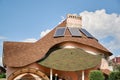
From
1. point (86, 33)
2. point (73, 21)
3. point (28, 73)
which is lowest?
point (28, 73)

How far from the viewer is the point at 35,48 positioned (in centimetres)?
3922

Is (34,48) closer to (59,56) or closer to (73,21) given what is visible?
(59,56)

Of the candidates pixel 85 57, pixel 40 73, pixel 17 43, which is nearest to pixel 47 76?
pixel 40 73

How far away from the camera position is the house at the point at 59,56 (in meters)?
Result: 35.2

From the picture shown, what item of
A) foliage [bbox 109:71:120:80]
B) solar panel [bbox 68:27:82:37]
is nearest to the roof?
solar panel [bbox 68:27:82:37]

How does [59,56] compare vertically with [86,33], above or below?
below

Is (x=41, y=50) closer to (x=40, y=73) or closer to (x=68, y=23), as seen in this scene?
(x=40, y=73)

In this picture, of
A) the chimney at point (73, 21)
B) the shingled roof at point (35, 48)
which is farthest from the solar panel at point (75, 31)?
the chimney at point (73, 21)

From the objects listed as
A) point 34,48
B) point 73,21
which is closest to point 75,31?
point 73,21

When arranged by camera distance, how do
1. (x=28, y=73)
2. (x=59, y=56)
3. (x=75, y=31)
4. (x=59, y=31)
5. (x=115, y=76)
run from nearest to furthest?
1. (x=115, y=76)
2. (x=28, y=73)
3. (x=59, y=56)
4. (x=75, y=31)
5. (x=59, y=31)

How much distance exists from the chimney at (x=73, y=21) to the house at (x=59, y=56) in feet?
0.49

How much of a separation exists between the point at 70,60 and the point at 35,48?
5865 mm

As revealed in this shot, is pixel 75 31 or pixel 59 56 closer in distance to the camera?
pixel 59 56

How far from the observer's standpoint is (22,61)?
3719 centimetres
